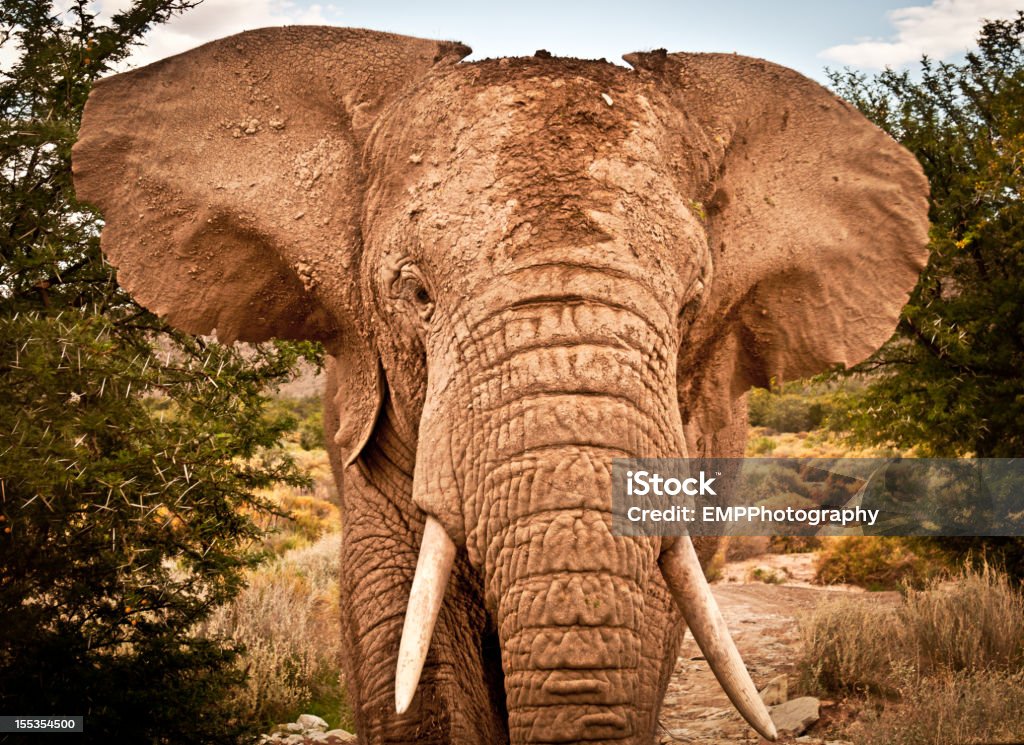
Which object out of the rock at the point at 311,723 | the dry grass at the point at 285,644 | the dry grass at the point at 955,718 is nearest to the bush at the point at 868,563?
the dry grass at the point at 955,718

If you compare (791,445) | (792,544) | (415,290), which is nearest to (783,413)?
(791,445)

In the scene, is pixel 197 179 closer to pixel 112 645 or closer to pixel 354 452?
pixel 354 452

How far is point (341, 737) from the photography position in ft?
22.7

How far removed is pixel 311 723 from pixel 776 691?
3.12 m

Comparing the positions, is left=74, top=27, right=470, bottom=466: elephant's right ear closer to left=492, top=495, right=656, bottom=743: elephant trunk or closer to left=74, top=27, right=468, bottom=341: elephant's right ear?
left=74, top=27, right=468, bottom=341: elephant's right ear

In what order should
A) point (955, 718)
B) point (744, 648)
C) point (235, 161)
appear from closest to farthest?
point (235, 161), point (955, 718), point (744, 648)

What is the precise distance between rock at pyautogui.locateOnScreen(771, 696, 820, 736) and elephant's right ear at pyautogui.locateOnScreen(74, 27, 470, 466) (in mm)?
3854

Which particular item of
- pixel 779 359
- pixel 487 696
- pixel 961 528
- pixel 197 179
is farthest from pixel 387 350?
pixel 961 528

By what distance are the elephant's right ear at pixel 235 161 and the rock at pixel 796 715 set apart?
12.6 ft

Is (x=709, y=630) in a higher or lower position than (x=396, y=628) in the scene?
lower

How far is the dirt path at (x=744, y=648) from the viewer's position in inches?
271

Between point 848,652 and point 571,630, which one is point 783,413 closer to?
point 848,652

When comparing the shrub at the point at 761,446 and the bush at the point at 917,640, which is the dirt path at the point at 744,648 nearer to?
the bush at the point at 917,640

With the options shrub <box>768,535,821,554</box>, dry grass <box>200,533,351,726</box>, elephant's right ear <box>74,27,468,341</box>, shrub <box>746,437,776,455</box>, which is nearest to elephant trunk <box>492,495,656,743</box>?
elephant's right ear <box>74,27,468,341</box>
